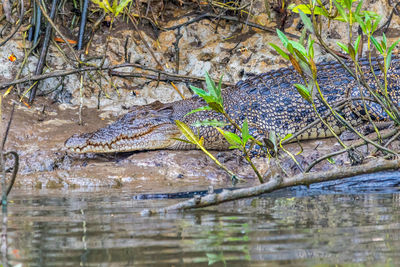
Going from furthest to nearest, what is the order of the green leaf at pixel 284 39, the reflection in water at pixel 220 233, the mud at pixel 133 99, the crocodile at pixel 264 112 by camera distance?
the crocodile at pixel 264 112, the mud at pixel 133 99, the green leaf at pixel 284 39, the reflection in water at pixel 220 233

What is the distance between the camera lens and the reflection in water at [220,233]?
2.06 m

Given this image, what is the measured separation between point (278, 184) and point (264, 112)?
3622 mm

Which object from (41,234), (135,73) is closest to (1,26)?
(135,73)

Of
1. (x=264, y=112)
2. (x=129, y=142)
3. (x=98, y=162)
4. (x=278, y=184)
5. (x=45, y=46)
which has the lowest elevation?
(x=278, y=184)

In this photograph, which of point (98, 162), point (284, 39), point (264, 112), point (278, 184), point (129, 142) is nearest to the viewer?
point (278, 184)

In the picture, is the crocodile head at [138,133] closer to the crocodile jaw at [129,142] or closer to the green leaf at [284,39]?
the crocodile jaw at [129,142]

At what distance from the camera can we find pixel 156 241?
7.77ft

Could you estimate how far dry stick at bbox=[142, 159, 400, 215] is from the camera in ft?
9.34

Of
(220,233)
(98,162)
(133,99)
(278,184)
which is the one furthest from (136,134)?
(220,233)

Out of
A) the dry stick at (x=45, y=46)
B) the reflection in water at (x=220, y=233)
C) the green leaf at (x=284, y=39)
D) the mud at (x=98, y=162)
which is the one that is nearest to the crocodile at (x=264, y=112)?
the mud at (x=98, y=162)

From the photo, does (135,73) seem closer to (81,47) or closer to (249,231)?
(81,47)

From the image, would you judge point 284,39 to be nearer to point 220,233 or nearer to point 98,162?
point 220,233

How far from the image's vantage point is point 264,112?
6430mm

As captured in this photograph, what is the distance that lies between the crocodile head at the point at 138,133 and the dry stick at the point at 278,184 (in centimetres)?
281
